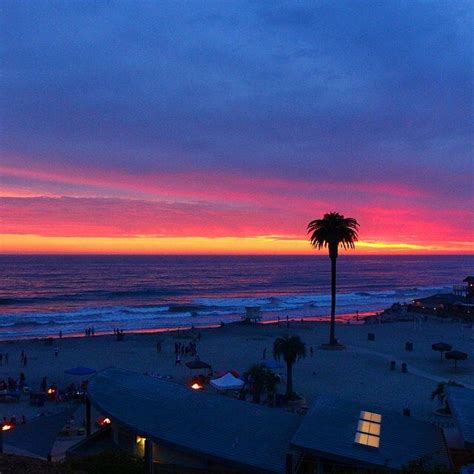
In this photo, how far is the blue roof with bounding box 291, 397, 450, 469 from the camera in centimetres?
1109

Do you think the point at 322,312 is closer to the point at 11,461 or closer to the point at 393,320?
the point at 393,320

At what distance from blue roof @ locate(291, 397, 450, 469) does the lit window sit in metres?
0.11

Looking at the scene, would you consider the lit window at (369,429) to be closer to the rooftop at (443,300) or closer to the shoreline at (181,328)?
the shoreline at (181,328)

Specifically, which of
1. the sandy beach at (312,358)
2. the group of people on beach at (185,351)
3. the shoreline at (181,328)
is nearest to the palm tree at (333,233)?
the sandy beach at (312,358)

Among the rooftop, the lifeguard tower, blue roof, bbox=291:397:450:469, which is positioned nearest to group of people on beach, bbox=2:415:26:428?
blue roof, bbox=291:397:450:469

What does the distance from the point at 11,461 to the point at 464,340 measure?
42.6m

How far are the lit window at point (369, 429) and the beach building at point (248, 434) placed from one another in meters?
0.03

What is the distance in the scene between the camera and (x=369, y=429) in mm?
12539

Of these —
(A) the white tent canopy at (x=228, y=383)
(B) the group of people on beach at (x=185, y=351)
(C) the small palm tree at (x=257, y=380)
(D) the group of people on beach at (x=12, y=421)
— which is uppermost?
(C) the small palm tree at (x=257, y=380)

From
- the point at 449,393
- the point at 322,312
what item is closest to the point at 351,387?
the point at 449,393

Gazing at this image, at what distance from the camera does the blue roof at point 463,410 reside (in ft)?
40.1

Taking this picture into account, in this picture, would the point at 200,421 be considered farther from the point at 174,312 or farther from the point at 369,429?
the point at 174,312

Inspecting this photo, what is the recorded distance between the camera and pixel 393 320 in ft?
199

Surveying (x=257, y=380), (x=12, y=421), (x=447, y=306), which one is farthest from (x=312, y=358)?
(x=447, y=306)
